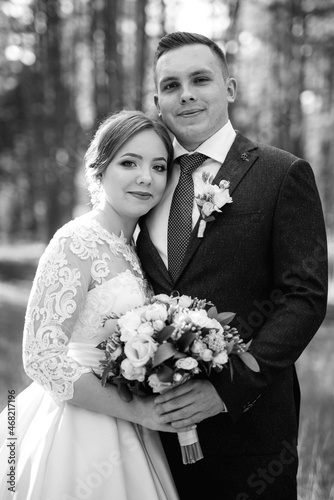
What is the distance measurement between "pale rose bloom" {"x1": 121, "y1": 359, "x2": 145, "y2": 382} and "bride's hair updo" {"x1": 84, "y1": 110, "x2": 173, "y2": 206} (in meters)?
1.20

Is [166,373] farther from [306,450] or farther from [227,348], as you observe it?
[306,450]

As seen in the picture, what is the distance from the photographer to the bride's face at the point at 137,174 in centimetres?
299

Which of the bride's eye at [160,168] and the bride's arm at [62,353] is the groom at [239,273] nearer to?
the bride's eye at [160,168]

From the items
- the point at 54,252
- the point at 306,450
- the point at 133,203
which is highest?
the point at 133,203

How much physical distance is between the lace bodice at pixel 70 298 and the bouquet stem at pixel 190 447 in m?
0.55

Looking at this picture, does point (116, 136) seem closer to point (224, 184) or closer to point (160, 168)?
point (160, 168)

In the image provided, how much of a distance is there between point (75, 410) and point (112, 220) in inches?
40.2

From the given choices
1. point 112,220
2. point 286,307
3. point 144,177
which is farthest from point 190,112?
point 286,307

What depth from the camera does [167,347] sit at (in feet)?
7.47

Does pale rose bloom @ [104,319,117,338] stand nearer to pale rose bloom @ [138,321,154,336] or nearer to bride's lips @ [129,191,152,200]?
pale rose bloom @ [138,321,154,336]

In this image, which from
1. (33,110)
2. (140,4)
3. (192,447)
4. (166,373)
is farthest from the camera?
(33,110)

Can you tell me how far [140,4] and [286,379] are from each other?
26.4 ft

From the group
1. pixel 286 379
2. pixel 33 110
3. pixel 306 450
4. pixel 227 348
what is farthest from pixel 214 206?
pixel 33 110

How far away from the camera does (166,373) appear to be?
7.47 ft
